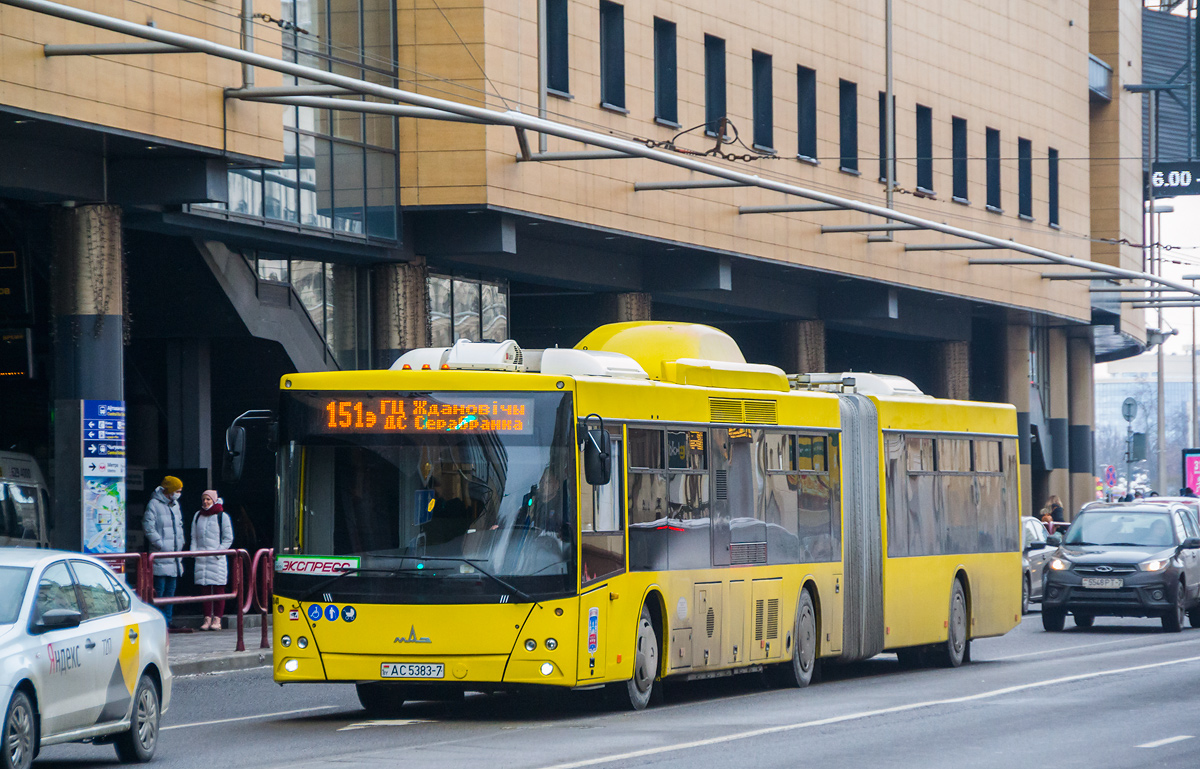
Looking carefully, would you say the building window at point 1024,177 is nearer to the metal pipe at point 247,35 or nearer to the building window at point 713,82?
the building window at point 713,82

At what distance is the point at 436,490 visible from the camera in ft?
45.5

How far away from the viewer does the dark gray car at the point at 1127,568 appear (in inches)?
1046

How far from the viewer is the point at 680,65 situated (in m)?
32.9

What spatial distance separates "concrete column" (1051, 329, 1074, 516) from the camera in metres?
54.7

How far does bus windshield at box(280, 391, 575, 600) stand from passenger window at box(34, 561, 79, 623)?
107 inches

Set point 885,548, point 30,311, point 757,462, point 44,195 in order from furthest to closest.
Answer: point 30,311 < point 44,195 < point 885,548 < point 757,462

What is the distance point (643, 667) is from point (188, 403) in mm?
15816

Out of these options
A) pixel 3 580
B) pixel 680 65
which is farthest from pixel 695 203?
pixel 3 580

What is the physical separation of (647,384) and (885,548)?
16.2ft

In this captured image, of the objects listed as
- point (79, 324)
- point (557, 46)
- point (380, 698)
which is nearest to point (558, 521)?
point (380, 698)

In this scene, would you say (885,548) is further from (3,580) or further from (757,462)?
(3,580)

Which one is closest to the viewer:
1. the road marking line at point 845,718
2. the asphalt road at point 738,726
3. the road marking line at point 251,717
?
the road marking line at point 845,718

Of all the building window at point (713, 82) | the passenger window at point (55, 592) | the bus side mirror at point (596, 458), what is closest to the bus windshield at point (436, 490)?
the bus side mirror at point (596, 458)

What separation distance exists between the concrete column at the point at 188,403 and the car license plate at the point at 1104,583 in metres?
12.5
